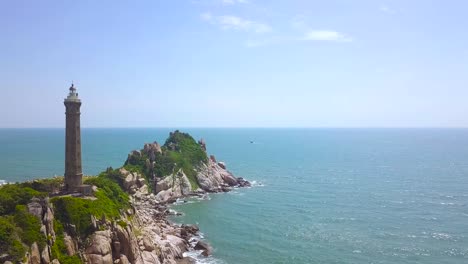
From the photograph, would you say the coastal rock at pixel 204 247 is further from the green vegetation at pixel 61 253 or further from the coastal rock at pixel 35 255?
the coastal rock at pixel 35 255

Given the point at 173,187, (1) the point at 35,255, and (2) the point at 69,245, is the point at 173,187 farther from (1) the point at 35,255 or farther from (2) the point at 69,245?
(1) the point at 35,255

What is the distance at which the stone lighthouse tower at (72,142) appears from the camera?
45312 mm

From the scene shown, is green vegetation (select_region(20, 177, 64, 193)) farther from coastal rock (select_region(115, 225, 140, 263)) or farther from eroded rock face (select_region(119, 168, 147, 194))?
eroded rock face (select_region(119, 168, 147, 194))

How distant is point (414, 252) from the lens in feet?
163

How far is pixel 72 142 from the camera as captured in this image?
150 ft

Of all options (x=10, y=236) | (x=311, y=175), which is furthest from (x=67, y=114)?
(x=311, y=175)

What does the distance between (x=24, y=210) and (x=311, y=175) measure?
9325cm

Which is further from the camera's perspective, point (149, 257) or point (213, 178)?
point (213, 178)

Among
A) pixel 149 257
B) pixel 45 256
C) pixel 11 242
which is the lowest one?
pixel 149 257

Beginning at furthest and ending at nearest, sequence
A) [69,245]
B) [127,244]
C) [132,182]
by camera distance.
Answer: [132,182] < [127,244] < [69,245]

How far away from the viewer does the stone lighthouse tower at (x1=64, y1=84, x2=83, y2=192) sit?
45.3 meters

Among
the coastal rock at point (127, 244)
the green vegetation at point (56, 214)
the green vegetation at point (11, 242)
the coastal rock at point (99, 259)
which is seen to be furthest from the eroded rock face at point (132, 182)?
the green vegetation at point (11, 242)

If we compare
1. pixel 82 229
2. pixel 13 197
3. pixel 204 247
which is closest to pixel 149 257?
pixel 82 229

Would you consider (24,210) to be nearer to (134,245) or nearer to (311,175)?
(134,245)
